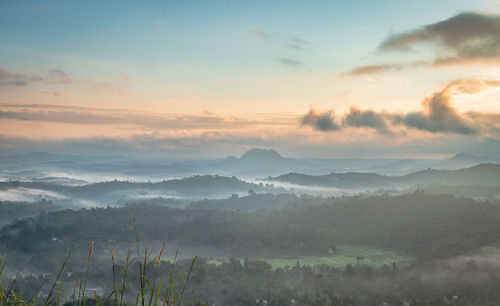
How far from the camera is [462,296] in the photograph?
2013 inches

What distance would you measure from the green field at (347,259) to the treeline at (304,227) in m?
4.83

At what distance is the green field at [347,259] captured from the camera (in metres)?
84.5

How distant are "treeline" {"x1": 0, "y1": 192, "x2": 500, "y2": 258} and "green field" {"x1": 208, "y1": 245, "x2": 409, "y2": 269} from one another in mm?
4834

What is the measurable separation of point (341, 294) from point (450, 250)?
4299 centimetres

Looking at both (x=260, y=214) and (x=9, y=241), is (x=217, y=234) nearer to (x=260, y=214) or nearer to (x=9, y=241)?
(x=260, y=214)

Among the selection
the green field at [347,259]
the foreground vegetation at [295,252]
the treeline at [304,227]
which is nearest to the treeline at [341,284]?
the foreground vegetation at [295,252]

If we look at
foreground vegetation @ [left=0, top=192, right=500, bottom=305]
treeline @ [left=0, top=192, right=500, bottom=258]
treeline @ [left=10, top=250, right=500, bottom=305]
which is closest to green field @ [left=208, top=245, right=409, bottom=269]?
foreground vegetation @ [left=0, top=192, right=500, bottom=305]

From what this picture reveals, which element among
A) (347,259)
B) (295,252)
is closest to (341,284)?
(347,259)

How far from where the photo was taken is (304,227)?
11738 centimetres

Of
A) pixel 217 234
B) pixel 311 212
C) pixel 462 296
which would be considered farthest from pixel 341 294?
pixel 311 212

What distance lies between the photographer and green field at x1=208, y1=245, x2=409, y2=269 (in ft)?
277

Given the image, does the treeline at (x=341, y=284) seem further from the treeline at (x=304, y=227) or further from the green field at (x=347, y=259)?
the treeline at (x=304, y=227)

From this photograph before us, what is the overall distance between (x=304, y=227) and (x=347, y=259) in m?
29.4

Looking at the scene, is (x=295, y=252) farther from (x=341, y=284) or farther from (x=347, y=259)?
(x=341, y=284)
